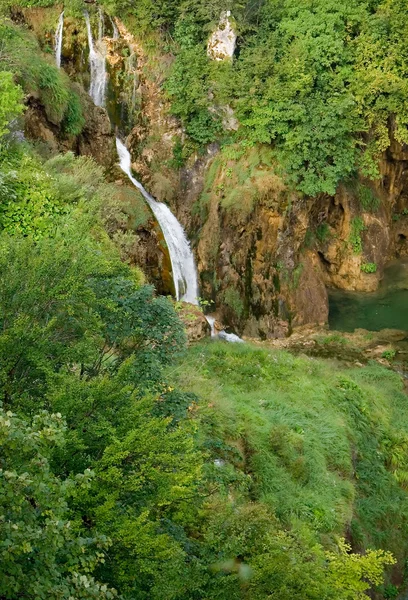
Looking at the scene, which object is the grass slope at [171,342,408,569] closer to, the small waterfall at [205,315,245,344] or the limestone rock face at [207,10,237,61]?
the small waterfall at [205,315,245,344]

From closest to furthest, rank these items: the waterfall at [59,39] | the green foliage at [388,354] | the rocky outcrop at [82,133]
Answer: the rocky outcrop at [82,133] → the green foliage at [388,354] → the waterfall at [59,39]

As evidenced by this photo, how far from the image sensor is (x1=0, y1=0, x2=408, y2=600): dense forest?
203 inches

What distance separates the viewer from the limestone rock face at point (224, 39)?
18.5 m

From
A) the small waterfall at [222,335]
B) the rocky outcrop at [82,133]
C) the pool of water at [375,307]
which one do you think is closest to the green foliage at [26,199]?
the rocky outcrop at [82,133]

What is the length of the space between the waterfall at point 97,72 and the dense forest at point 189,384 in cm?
99

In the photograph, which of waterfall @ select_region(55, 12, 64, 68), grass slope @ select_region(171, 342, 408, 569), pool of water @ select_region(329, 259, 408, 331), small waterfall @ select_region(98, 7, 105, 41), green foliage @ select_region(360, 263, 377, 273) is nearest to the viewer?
grass slope @ select_region(171, 342, 408, 569)

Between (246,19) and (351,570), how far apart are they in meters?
16.3

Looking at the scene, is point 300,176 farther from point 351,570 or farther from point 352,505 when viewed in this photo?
point 351,570

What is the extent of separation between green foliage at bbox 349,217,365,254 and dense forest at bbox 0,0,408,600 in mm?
1474

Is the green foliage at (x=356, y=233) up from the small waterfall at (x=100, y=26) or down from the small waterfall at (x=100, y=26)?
down

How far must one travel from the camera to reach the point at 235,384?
12.9m

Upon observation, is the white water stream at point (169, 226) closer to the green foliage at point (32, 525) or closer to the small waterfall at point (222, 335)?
the small waterfall at point (222, 335)

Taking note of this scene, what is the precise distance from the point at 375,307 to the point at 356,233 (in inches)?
98.1

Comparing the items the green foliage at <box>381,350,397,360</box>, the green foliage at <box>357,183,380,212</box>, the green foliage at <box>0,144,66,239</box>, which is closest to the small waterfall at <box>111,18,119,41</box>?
the green foliage at <box>357,183,380,212</box>
